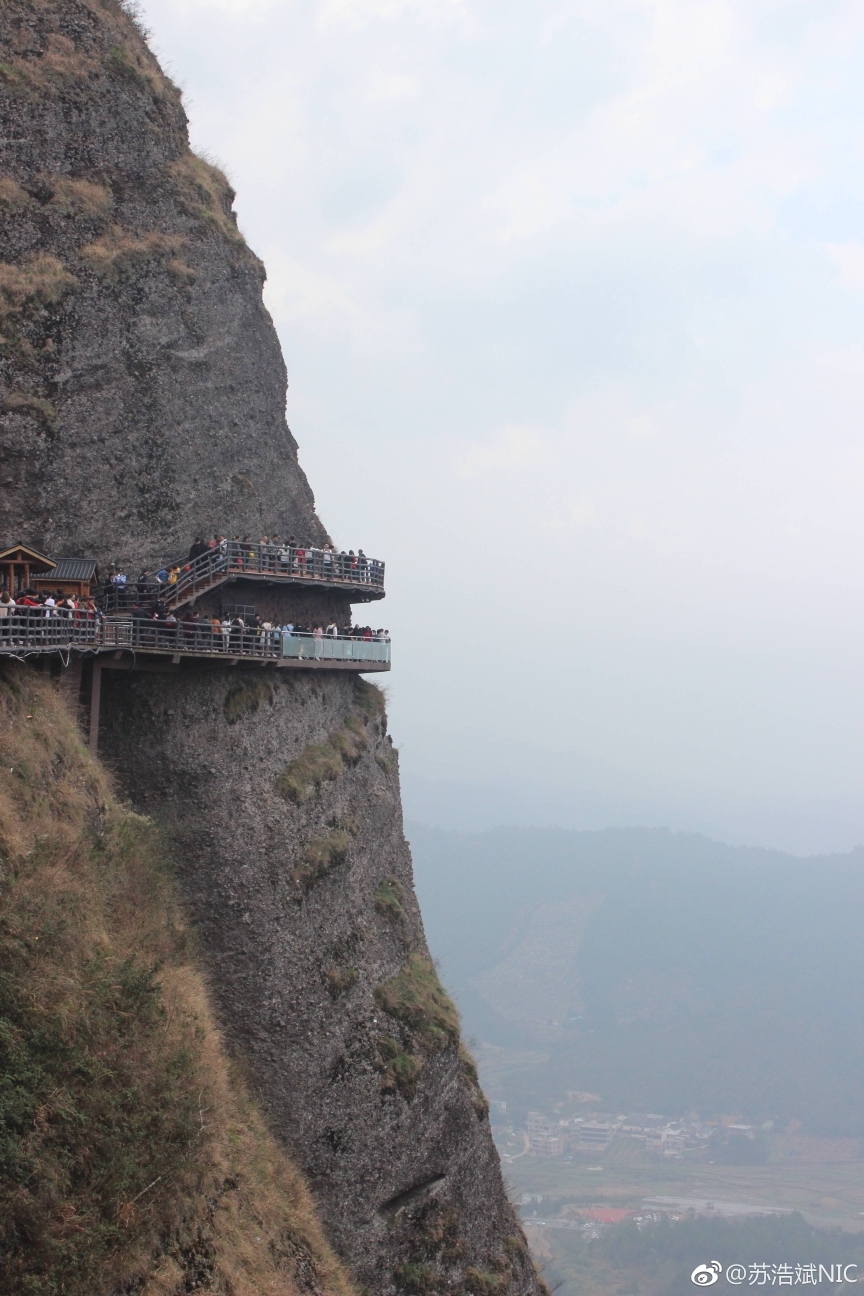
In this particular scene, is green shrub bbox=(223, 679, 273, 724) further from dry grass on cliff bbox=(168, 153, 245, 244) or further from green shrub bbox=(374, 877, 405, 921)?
dry grass on cliff bbox=(168, 153, 245, 244)

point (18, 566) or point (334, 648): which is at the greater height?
point (18, 566)

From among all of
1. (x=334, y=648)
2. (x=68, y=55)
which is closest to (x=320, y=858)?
(x=334, y=648)

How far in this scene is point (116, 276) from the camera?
38094 millimetres

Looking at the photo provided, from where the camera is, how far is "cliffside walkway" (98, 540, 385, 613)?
1435 inches

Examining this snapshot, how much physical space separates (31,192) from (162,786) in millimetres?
22929

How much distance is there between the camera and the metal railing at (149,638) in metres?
28.2

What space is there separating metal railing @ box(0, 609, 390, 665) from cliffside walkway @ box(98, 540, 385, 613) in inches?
103

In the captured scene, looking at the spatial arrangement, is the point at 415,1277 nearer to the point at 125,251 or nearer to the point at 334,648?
the point at 334,648

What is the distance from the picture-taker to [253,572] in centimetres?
3847

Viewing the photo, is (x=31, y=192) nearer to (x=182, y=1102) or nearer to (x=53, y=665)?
(x=53, y=665)

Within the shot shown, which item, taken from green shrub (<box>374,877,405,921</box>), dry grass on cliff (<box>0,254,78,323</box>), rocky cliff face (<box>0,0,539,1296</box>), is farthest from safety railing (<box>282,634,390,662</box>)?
dry grass on cliff (<box>0,254,78,323</box>)

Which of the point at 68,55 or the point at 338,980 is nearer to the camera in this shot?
the point at 338,980

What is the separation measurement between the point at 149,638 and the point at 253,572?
6.52 m

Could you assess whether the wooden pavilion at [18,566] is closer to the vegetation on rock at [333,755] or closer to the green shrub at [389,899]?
the vegetation on rock at [333,755]
